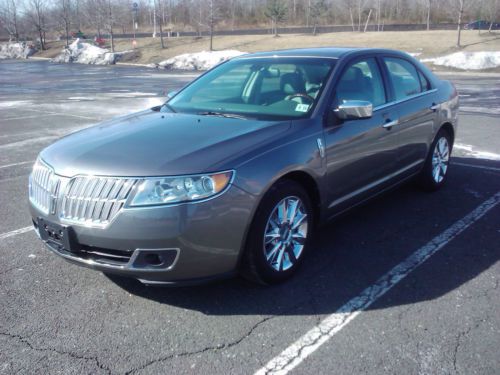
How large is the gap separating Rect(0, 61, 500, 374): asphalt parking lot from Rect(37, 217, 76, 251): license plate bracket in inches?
18.6

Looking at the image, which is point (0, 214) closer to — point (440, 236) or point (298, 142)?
point (298, 142)

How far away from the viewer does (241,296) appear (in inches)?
138

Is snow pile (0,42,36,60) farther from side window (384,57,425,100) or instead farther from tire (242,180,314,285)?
tire (242,180,314,285)

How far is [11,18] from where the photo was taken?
78.7 meters

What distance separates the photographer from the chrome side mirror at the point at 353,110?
3852mm

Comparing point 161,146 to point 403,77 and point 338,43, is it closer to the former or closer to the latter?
point 403,77

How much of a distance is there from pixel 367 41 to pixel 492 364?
42739 mm

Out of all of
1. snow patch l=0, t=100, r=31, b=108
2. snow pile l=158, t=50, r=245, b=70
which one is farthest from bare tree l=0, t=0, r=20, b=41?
snow patch l=0, t=100, r=31, b=108

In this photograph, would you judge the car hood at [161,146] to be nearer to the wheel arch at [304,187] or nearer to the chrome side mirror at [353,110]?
the wheel arch at [304,187]

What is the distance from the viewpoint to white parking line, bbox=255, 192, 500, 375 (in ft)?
9.20

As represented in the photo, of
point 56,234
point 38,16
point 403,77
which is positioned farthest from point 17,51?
point 56,234

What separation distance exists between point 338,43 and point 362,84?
40986mm

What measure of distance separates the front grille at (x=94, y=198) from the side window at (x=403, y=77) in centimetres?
306

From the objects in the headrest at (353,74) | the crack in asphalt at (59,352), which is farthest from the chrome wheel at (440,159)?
the crack in asphalt at (59,352)
